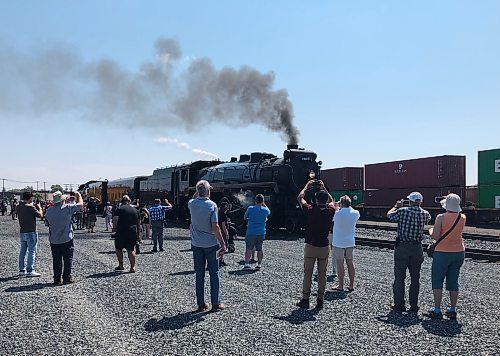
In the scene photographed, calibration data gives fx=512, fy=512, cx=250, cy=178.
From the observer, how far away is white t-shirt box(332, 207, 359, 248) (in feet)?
29.5

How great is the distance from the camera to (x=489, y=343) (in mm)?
5797

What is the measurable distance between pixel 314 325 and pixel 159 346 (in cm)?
203

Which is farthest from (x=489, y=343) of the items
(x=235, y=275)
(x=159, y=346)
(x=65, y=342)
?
(x=235, y=275)

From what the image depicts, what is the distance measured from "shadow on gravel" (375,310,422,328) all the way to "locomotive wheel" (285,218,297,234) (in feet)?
45.0

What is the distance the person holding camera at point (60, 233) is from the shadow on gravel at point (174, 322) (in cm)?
340

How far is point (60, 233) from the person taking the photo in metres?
9.36

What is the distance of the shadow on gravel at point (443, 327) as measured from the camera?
6.22 meters

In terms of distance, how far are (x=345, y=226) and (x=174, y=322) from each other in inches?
147

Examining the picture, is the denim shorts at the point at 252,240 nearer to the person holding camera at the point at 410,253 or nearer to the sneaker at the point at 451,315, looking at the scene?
the person holding camera at the point at 410,253

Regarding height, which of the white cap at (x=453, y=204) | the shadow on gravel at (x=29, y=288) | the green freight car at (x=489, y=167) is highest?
the green freight car at (x=489, y=167)

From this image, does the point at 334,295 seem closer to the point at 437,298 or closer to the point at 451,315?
the point at 437,298

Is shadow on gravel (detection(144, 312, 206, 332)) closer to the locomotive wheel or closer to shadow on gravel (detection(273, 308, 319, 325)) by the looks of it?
shadow on gravel (detection(273, 308, 319, 325))

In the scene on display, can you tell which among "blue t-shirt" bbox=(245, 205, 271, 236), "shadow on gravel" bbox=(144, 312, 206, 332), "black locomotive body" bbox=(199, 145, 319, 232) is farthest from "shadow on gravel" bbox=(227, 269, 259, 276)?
"black locomotive body" bbox=(199, 145, 319, 232)

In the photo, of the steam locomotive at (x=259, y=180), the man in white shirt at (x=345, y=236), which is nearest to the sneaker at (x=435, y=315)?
the man in white shirt at (x=345, y=236)
